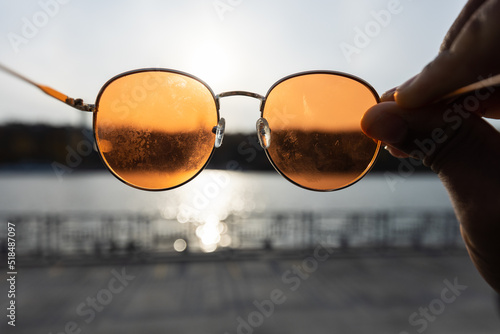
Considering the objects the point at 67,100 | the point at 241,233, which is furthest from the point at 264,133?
the point at 241,233

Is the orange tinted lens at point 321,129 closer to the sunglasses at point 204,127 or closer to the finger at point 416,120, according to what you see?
the sunglasses at point 204,127

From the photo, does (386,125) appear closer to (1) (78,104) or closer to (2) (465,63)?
(2) (465,63)

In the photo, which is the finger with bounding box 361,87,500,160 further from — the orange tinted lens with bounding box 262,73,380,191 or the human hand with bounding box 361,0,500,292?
the orange tinted lens with bounding box 262,73,380,191

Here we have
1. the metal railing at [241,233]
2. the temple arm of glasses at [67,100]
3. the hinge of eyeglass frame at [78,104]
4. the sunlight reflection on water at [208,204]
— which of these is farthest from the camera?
the sunlight reflection on water at [208,204]

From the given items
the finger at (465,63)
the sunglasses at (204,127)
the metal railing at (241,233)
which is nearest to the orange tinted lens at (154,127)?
the sunglasses at (204,127)

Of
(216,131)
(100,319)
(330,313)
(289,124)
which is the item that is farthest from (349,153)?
(100,319)

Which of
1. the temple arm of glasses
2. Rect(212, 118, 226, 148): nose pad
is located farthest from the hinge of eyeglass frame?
Rect(212, 118, 226, 148): nose pad
